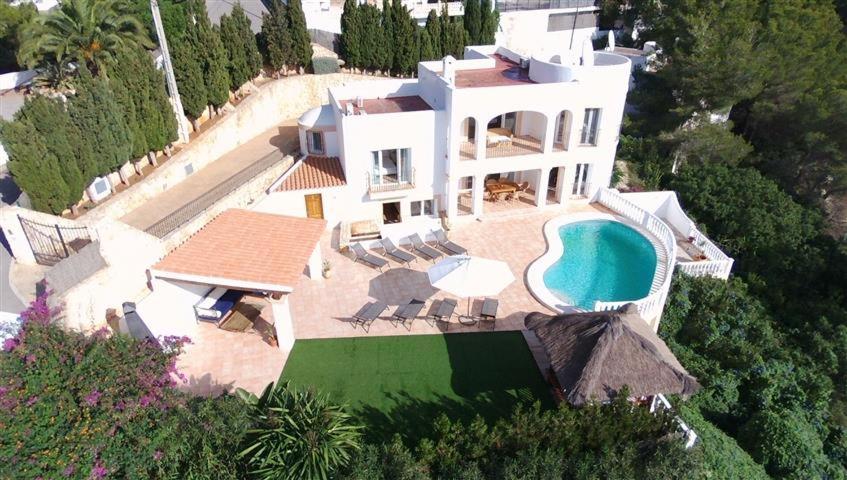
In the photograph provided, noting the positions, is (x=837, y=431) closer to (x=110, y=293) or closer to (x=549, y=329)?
(x=549, y=329)

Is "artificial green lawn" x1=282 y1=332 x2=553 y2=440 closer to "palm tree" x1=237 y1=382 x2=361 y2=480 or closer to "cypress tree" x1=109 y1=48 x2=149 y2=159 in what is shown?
"palm tree" x1=237 y1=382 x2=361 y2=480

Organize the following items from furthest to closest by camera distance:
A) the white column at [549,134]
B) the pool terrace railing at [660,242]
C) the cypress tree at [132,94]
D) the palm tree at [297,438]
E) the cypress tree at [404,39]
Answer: the cypress tree at [404,39], the white column at [549,134], the cypress tree at [132,94], the pool terrace railing at [660,242], the palm tree at [297,438]

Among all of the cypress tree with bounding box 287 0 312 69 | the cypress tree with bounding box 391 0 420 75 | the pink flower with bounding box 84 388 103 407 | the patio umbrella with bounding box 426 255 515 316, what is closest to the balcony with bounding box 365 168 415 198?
the patio umbrella with bounding box 426 255 515 316

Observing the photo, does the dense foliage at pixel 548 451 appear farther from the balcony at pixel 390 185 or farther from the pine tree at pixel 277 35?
the pine tree at pixel 277 35

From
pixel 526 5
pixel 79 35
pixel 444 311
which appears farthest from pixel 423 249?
pixel 526 5

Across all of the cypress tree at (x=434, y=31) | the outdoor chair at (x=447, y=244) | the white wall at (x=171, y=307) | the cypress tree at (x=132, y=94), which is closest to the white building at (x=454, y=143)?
the outdoor chair at (x=447, y=244)
